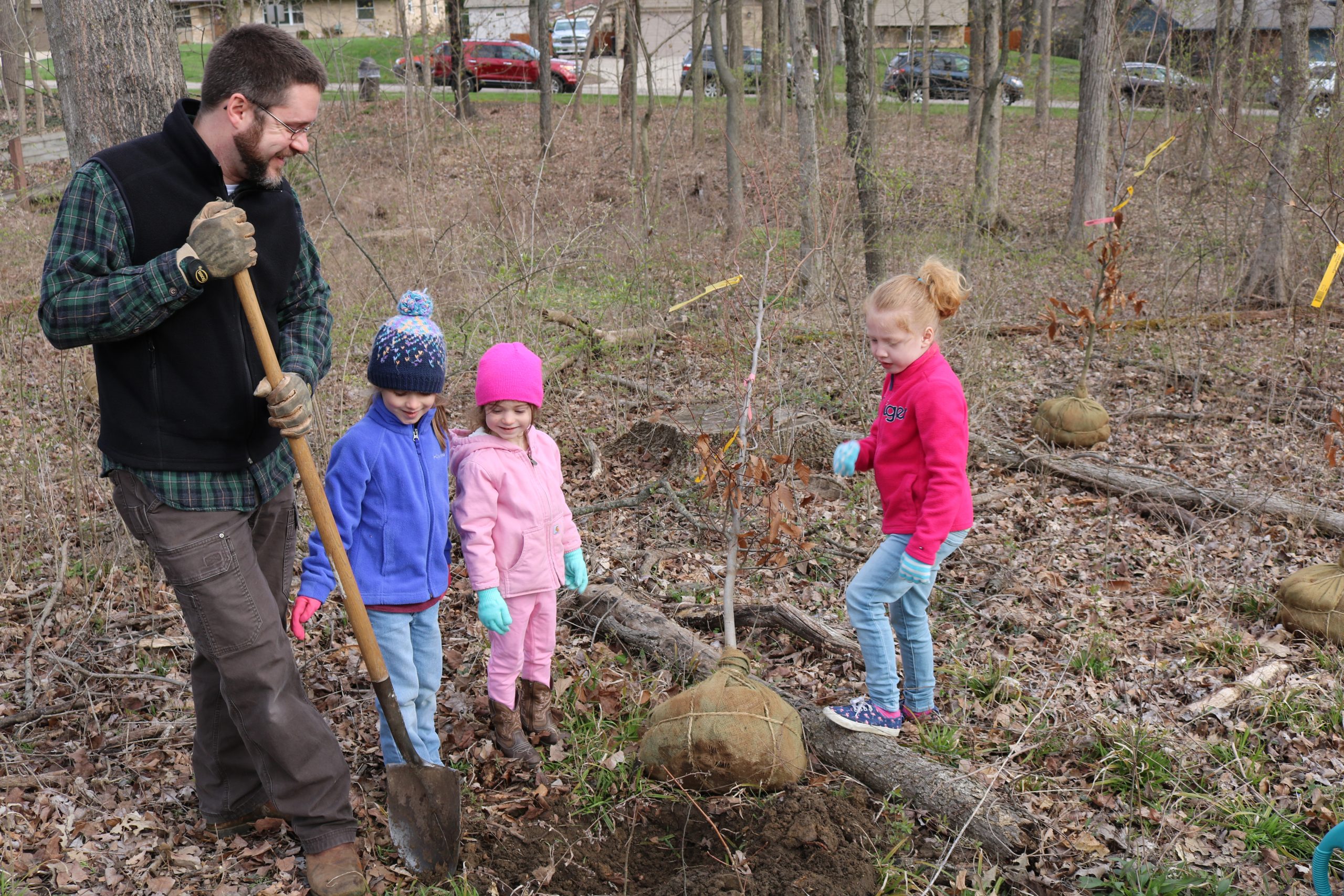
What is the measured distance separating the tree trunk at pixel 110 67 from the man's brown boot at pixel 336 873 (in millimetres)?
3243

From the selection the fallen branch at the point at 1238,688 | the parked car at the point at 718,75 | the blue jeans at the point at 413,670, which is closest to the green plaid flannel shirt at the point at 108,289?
the blue jeans at the point at 413,670

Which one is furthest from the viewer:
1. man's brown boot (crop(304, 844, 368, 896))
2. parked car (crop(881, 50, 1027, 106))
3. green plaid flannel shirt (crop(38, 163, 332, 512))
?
parked car (crop(881, 50, 1027, 106))

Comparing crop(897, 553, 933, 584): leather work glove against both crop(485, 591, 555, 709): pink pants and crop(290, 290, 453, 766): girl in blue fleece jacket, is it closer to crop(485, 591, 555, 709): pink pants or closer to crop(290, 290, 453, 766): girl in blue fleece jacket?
crop(485, 591, 555, 709): pink pants

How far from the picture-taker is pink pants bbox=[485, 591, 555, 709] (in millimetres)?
3498

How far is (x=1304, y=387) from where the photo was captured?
25.4 feet

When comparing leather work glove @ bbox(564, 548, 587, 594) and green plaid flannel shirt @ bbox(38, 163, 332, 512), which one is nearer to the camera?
green plaid flannel shirt @ bbox(38, 163, 332, 512)

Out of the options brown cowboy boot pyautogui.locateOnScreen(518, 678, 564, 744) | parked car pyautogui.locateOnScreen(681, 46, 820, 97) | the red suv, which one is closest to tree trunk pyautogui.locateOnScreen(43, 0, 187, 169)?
brown cowboy boot pyautogui.locateOnScreen(518, 678, 564, 744)

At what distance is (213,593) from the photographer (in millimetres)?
2699

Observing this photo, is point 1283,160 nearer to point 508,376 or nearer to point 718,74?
point 718,74

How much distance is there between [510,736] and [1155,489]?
4.40 m

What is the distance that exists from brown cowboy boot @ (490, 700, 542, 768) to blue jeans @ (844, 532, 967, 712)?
51.1 inches

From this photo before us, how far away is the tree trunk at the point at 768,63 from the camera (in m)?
17.1

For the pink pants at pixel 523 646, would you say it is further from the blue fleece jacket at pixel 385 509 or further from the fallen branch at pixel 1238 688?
the fallen branch at pixel 1238 688

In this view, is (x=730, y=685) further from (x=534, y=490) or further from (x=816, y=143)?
(x=816, y=143)
